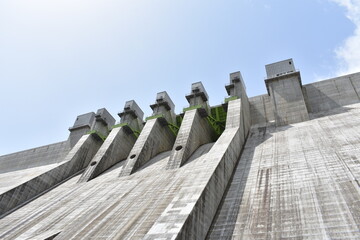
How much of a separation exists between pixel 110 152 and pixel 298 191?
1561cm

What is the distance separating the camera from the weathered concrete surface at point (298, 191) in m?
7.72

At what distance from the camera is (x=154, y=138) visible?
2166cm

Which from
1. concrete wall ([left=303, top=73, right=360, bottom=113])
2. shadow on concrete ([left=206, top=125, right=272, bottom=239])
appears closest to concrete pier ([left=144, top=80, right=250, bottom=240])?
shadow on concrete ([left=206, top=125, right=272, bottom=239])

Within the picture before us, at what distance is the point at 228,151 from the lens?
44.3 ft

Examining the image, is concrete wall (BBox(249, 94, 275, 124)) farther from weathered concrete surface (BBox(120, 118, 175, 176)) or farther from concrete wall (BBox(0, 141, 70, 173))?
concrete wall (BBox(0, 141, 70, 173))

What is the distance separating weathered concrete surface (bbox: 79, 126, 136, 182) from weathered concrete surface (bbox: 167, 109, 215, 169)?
6.25 metres

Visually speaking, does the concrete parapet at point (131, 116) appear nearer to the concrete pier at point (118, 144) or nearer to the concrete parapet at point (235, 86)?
the concrete pier at point (118, 144)

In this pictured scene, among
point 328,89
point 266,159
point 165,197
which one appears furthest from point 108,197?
point 328,89

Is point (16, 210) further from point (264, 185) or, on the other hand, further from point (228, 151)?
point (264, 185)

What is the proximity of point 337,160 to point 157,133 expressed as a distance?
14.1m

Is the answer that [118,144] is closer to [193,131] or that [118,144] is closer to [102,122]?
[102,122]

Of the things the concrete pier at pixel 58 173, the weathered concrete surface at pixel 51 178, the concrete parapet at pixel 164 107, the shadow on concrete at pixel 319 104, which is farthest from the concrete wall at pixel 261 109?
the weathered concrete surface at pixel 51 178

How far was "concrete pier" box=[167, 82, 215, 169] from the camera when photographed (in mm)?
16705

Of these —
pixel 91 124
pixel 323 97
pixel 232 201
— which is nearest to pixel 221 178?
pixel 232 201
